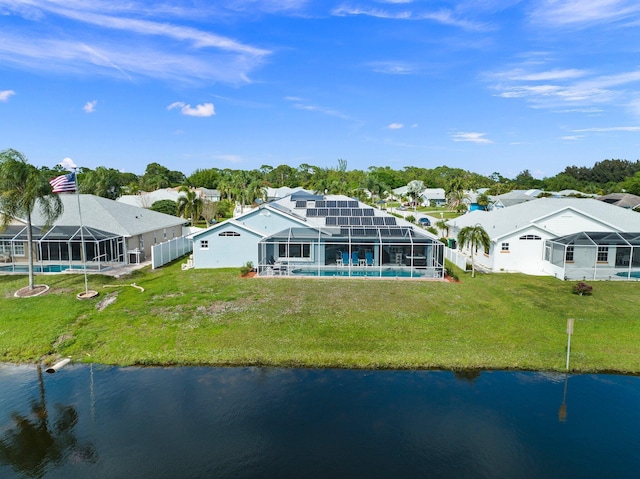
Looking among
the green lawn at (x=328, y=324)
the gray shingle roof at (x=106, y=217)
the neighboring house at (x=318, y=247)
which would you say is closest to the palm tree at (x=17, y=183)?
the green lawn at (x=328, y=324)

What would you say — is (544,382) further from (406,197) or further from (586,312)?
(406,197)

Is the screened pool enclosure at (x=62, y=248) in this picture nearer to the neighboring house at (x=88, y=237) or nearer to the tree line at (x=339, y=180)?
the neighboring house at (x=88, y=237)

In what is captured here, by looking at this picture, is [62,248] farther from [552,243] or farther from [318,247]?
[552,243]

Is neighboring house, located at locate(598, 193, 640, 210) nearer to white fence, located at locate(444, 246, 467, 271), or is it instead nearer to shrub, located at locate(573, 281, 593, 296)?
white fence, located at locate(444, 246, 467, 271)

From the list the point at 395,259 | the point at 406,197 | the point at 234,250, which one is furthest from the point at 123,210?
the point at 406,197

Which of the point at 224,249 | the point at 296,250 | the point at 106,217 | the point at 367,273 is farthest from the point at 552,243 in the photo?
the point at 106,217

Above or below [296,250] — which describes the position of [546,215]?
above
